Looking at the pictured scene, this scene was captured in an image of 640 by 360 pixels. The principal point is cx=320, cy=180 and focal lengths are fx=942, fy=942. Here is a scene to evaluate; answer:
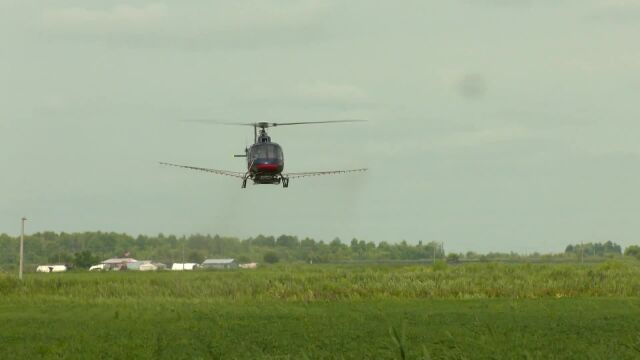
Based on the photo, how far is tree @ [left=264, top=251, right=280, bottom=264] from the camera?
11275cm

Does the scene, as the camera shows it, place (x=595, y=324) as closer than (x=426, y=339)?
No

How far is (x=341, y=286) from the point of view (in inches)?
2484

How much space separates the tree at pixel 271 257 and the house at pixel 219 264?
1120cm

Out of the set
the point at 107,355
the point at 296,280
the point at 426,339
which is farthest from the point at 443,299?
the point at 107,355

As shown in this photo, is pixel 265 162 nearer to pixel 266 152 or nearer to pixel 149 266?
pixel 266 152

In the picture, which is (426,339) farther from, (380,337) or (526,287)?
(526,287)

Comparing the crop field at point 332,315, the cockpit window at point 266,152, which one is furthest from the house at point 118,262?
the cockpit window at point 266,152

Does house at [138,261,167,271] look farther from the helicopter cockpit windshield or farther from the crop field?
the helicopter cockpit windshield

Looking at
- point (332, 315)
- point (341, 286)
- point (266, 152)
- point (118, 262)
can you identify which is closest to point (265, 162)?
point (266, 152)

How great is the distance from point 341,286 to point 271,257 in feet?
173

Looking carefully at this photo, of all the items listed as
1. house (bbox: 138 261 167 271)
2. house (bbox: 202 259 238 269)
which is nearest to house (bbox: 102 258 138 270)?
house (bbox: 138 261 167 271)

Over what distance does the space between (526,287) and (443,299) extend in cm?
746

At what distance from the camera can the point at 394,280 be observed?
6506 cm

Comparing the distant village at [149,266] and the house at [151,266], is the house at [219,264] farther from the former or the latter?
the house at [151,266]
